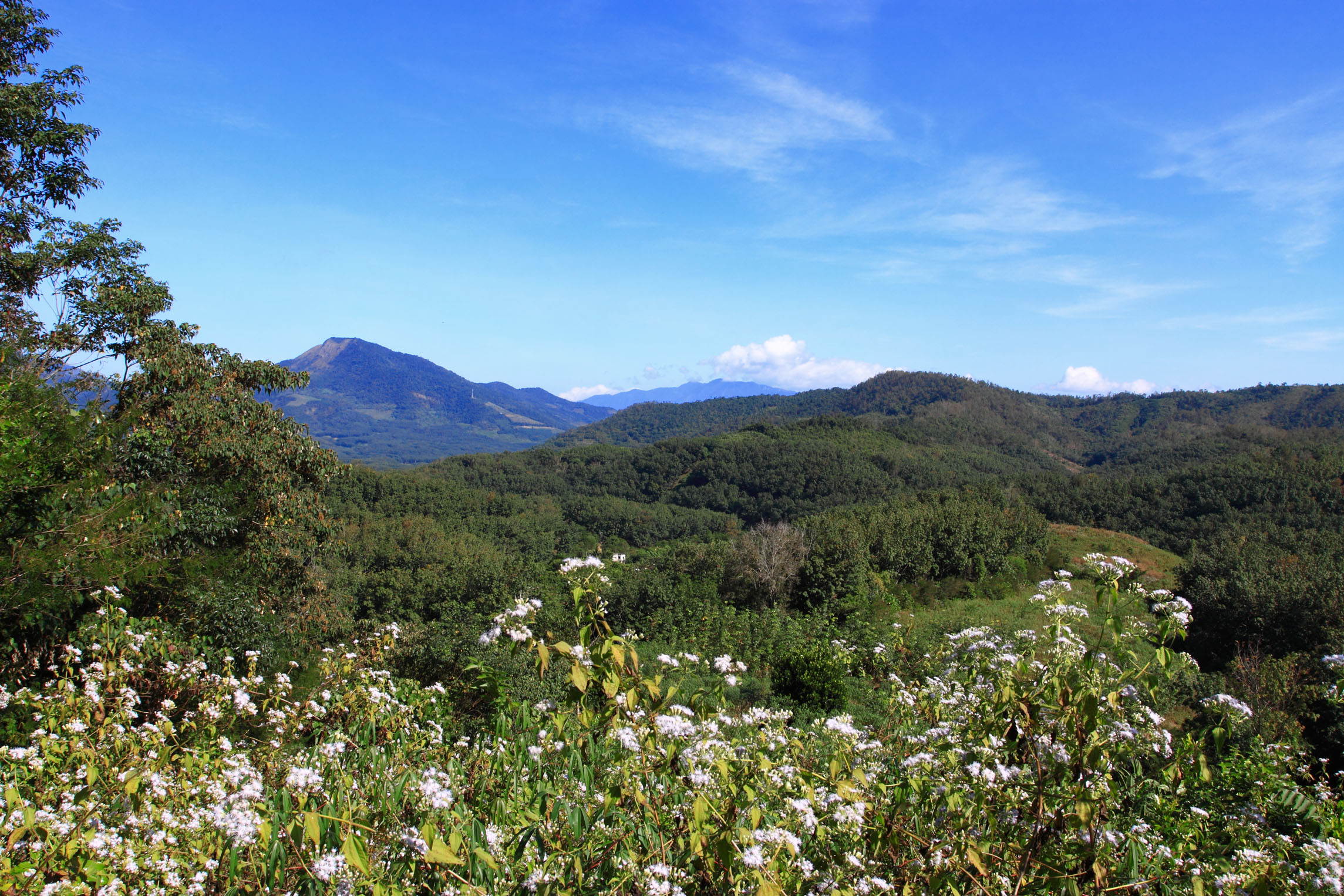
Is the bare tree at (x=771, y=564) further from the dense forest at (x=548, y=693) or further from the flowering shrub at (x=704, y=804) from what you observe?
the flowering shrub at (x=704, y=804)

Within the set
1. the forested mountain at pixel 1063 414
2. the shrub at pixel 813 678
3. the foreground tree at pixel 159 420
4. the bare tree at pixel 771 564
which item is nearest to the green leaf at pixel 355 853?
the foreground tree at pixel 159 420

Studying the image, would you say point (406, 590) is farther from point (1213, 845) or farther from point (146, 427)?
point (1213, 845)

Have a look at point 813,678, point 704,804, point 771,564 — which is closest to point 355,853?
point 704,804

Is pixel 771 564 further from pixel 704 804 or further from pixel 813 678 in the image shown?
pixel 704 804

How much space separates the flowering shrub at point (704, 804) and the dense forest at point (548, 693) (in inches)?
0.8

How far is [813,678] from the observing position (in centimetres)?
1001

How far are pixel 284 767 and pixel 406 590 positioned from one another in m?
23.8

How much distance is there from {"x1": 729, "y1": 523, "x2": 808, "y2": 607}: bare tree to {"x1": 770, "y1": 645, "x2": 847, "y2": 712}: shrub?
9.08 meters

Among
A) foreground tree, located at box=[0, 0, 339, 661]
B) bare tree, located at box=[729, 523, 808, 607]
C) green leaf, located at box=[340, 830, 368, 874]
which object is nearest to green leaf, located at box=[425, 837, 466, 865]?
green leaf, located at box=[340, 830, 368, 874]

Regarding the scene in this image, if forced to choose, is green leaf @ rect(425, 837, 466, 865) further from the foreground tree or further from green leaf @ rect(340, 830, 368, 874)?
the foreground tree

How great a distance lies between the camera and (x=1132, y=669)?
228 cm

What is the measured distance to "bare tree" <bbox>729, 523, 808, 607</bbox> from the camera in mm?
20375

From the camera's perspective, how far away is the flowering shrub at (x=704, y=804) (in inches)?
71.7

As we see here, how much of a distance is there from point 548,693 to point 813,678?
4.35 m
